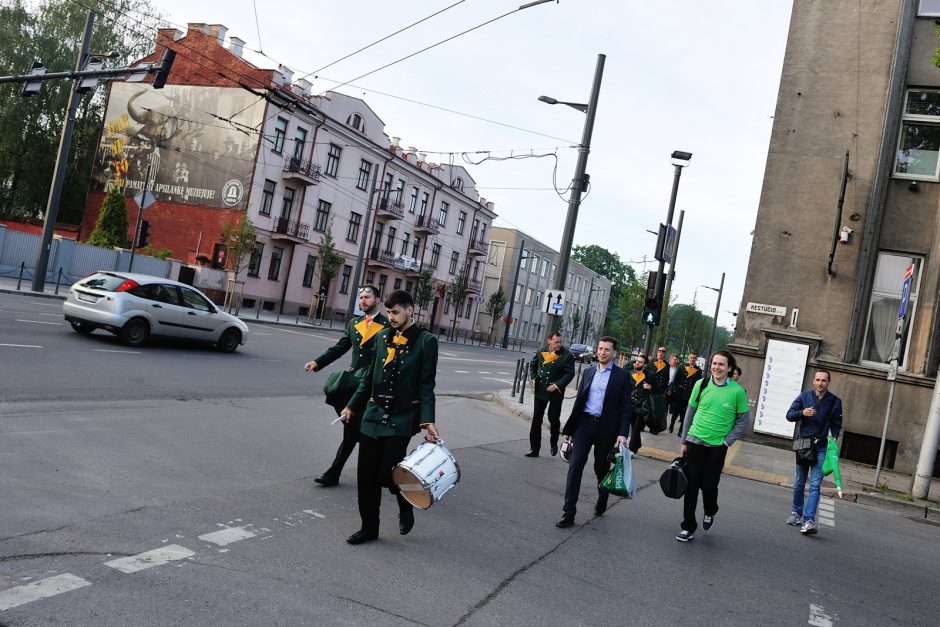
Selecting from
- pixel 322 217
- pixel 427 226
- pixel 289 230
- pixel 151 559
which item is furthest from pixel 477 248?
pixel 151 559

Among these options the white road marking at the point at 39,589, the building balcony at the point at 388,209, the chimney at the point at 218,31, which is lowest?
the white road marking at the point at 39,589

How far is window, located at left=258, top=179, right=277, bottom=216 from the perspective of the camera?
41312mm

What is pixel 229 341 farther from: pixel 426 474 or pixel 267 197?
pixel 267 197

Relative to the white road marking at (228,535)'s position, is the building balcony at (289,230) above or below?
above

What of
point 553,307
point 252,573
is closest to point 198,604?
point 252,573

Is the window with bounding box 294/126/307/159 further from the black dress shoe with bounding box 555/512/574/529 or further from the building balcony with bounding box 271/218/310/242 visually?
the black dress shoe with bounding box 555/512/574/529

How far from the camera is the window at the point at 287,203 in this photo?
142 feet

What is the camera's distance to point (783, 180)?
57.9ft

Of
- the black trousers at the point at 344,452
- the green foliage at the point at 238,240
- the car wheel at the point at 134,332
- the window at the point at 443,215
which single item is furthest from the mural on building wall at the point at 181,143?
the black trousers at the point at 344,452

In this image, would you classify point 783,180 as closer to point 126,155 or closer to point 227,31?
point 227,31

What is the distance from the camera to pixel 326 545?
525 cm

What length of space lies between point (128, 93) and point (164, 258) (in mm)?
12186

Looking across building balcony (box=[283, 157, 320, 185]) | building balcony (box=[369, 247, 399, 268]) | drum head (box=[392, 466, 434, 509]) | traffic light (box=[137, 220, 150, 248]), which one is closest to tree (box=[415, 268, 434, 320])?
building balcony (box=[369, 247, 399, 268])

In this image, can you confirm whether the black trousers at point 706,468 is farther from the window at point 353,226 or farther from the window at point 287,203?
the window at point 353,226
